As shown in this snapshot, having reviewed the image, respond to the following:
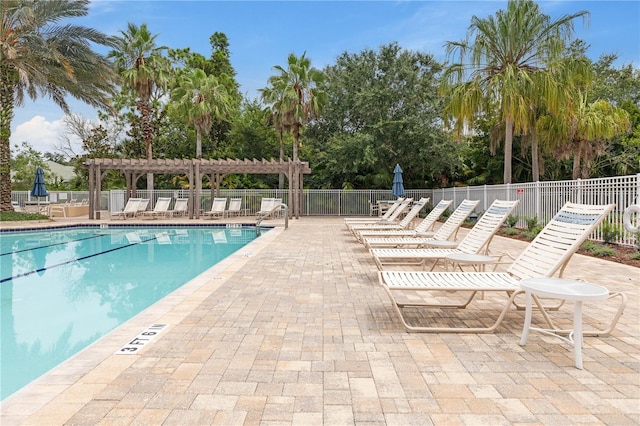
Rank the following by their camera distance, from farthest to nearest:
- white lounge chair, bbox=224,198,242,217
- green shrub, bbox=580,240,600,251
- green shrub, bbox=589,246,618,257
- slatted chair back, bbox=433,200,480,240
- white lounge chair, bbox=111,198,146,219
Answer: white lounge chair, bbox=224,198,242,217
white lounge chair, bbox=111,198,146,219
green shrub, bbox=580,240,600,251
green shrub, bbox=589,246,618,257
slatted chair back, bbox=433,200,480,240

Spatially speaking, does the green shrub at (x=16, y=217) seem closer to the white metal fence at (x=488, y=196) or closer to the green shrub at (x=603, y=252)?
the white metal fence at (x=488, y=196)

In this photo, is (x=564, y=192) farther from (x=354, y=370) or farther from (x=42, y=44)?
(x=42, y=44)

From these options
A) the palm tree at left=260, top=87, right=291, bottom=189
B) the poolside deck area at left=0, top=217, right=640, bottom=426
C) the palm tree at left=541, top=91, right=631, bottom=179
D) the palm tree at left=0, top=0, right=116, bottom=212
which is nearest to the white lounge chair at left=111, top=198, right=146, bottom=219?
the palm tree at left=0, top=0, right=116, bottom=212

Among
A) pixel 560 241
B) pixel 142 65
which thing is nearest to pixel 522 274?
pixel 560 241

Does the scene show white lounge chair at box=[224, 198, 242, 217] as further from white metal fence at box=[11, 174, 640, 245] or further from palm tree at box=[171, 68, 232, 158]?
palm tree at box=[171, 68, 232, 158]

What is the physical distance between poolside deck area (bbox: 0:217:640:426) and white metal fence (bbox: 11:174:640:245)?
4.93 metres

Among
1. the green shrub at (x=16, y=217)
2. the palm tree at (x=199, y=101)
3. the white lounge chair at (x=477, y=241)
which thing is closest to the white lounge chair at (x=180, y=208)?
the palm tree at (x=199, y=101)

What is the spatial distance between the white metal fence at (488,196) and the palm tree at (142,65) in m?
5.28

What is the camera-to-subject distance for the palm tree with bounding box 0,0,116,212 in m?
16.5

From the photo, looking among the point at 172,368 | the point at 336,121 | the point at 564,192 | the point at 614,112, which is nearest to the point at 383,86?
the point at 336,121

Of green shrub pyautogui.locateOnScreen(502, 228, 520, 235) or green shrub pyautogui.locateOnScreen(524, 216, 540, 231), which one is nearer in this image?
green shrub pyautogui.locateOnScreen(524, 216, 540, 231)

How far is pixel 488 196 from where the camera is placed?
54.7 feet

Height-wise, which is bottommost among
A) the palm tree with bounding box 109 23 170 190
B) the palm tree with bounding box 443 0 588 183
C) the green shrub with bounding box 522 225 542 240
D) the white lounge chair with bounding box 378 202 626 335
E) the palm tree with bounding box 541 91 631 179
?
the green shrub with bounding box 522 225 542 240

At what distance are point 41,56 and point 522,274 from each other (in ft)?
62.7
